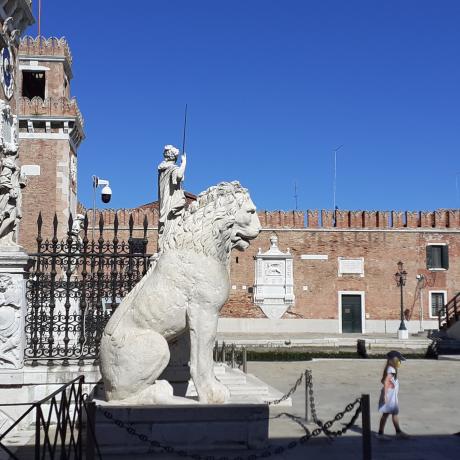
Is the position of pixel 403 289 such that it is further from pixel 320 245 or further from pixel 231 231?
pixel 231 231

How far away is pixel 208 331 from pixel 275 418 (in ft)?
10.6

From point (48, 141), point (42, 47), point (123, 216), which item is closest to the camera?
point (48, 141)

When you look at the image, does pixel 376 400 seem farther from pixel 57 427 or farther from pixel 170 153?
pixel 57 427

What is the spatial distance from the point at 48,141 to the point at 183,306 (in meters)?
18.6

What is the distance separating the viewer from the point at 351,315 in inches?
1061

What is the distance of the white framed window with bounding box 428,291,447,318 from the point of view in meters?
27.0

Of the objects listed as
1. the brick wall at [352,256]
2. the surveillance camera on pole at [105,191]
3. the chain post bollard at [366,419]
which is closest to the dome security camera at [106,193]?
the surveillance camera on pole at [105,191]

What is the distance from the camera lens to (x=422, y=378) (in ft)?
42.7

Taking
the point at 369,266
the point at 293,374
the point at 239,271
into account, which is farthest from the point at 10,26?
the point at 369,266

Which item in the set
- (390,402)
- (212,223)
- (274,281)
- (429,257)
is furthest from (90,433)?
(429,257)

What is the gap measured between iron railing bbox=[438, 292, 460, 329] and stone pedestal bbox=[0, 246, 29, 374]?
1917cm

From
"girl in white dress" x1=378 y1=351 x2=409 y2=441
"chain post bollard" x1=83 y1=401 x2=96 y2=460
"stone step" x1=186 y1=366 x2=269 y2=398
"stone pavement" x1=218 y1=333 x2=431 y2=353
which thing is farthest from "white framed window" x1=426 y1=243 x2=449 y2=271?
"chain post bollard" x1=83 y1=401 x2=96 y2=460

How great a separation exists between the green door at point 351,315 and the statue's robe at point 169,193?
20255mm

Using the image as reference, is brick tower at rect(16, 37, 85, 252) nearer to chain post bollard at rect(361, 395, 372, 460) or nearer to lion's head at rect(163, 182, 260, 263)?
lion's head at rect(163, 182, 260, 263)
